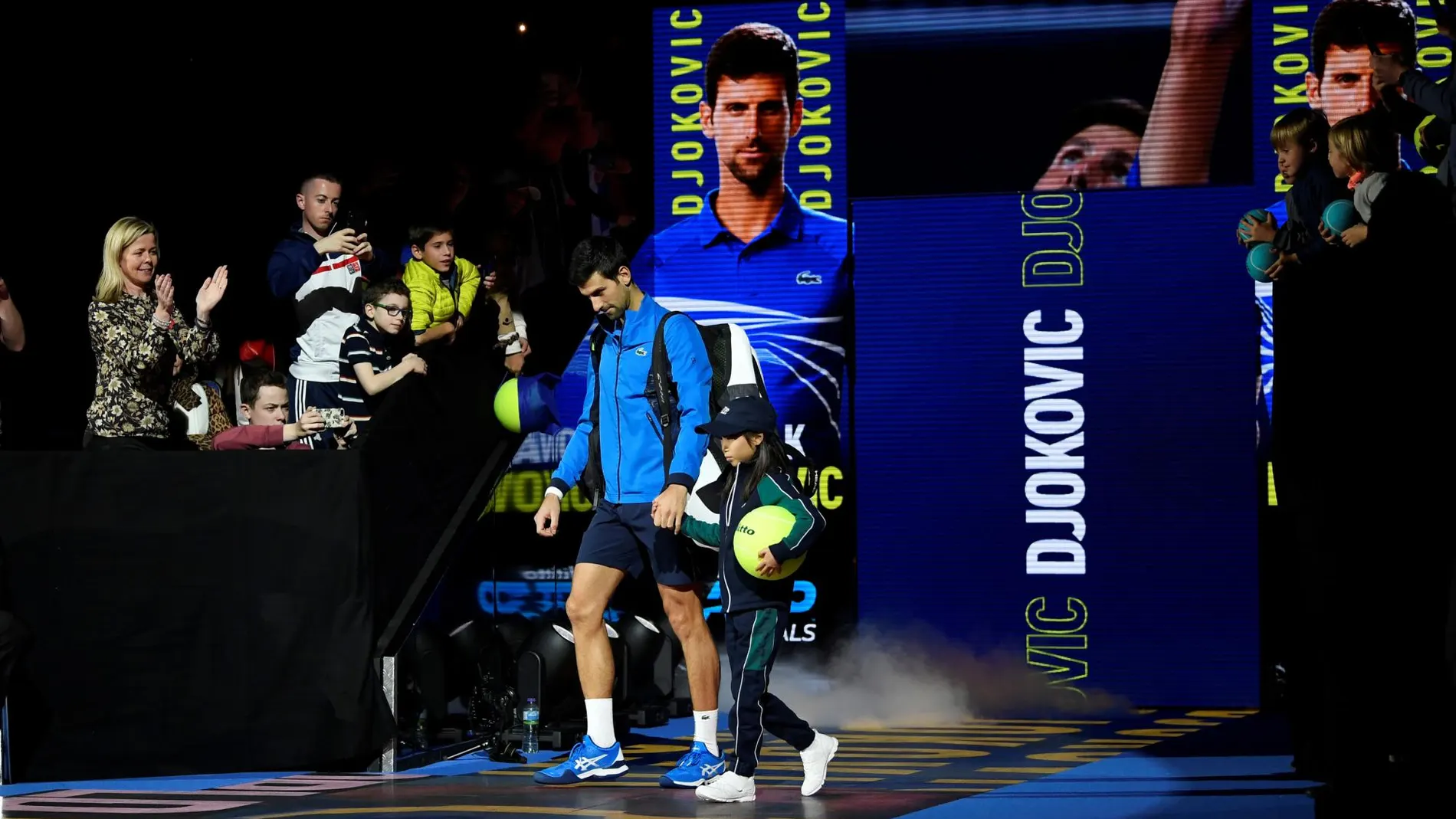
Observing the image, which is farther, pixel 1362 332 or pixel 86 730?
pixel 86 730

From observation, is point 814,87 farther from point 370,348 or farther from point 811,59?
point 370,348

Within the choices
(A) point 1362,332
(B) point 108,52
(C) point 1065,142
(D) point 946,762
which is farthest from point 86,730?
(C) point 1065,142

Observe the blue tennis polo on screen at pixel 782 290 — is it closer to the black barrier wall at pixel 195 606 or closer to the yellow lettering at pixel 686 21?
the yellow lettering at pixel 686 21

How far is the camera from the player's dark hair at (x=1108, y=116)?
8.59m

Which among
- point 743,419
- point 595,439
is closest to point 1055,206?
point 595,439

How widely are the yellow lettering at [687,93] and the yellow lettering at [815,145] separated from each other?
62cm

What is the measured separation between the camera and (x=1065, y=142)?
868 centimetres

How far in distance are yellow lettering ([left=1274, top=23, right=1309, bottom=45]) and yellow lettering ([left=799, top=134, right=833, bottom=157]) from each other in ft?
7.64

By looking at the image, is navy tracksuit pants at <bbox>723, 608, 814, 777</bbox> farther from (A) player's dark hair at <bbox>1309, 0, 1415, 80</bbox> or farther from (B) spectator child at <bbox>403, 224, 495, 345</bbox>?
(A) player's dark hair at <bbox>1309, 0, 1415, 80</bbox>

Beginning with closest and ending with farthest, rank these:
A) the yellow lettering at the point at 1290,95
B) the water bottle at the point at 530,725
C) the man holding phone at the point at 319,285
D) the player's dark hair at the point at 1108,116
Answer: the water bottle at the point at 530,725 < the man holding phone at the point at 319,285 < the yellow lettering at the point at 1290,95 < the player's dark hair at the point at 1108,116

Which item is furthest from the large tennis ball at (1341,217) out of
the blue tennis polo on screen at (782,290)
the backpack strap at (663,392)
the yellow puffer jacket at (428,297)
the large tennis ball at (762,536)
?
the yellow puffer jacket at (428,297)

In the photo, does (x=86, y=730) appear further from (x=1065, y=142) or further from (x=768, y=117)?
(x=1065, y=142)

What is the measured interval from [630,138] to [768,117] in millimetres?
770

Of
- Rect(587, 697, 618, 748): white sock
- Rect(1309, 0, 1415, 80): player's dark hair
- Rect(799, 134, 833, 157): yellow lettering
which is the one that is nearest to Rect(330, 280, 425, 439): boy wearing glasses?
Rect(587, 697, 618, 748): white sock
